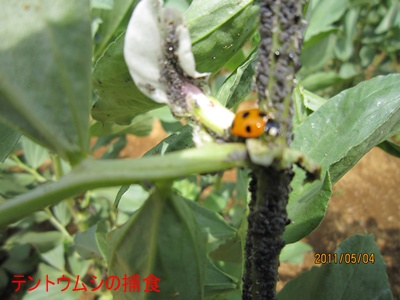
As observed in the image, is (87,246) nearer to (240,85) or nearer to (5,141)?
(5,141)

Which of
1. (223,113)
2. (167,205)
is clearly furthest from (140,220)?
(223,113)

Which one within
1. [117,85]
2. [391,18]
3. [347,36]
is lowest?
[117,85]

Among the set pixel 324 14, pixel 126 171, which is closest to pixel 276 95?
pixel 126 171

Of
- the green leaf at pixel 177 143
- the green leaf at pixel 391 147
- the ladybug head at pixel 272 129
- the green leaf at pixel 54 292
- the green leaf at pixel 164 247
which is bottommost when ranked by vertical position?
the green leaf at pixel 54 292

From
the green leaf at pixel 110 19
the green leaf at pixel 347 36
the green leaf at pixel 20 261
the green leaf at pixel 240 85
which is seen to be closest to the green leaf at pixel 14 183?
the green leaf at pixel 20 261

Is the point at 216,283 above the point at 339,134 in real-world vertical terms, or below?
below

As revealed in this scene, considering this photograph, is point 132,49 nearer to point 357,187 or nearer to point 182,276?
point 182,276

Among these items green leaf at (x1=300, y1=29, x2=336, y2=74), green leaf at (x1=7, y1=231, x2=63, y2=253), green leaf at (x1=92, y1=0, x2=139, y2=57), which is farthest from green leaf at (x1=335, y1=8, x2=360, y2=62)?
green leaf at (x1=7, y1=231, x2=63, y2=253)

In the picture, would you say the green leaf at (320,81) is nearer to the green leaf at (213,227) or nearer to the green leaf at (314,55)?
the green leaf at (314,55)
